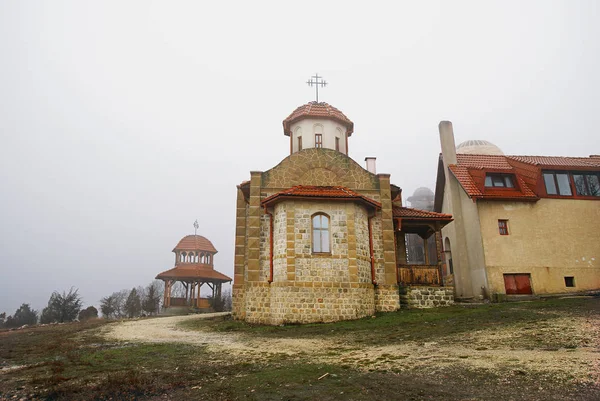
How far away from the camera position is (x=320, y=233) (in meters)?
15.6

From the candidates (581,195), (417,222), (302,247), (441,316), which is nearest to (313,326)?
(302,247)

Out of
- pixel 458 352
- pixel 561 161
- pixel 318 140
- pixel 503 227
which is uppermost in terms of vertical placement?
pixel 318 140

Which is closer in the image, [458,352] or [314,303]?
[458,352]

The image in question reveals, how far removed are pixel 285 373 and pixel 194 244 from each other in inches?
1290

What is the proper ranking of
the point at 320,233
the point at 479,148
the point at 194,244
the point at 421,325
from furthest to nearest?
the point at 194,244 < the point at 479,148 < the point at 320,233 < the point at 421,325

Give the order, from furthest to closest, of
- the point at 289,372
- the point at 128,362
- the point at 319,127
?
the point at 319,127
the point at 128,362
the point at 289,372

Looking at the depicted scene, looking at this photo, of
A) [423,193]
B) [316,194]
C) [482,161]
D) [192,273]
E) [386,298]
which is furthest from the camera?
[423,193]

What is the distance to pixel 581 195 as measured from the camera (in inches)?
808

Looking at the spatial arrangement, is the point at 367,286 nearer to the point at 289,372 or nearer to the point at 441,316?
the point at 441,316

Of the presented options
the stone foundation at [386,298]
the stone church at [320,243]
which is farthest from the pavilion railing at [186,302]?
the stone foundation at [386,298]

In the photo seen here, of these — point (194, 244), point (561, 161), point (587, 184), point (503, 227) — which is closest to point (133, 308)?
point (194, 244)

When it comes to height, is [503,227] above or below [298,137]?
below

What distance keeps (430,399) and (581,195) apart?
20939 mm

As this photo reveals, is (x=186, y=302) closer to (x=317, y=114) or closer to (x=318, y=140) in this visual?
(x=318, y=140)
